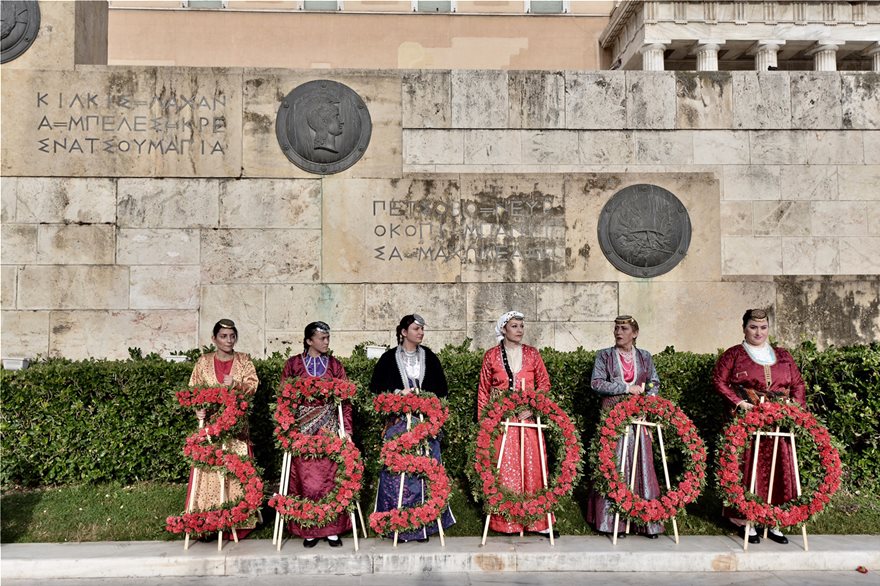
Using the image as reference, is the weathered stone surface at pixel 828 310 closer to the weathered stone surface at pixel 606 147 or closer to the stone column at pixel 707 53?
the weathered stone surface at pixel 606 147

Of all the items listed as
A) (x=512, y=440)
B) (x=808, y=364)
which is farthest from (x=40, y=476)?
(x=808, y=364)

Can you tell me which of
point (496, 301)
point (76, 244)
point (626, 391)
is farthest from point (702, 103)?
point (76, 244)

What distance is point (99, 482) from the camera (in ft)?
27.7

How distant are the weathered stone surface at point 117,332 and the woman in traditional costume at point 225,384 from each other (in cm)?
350

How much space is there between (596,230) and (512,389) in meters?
4.38

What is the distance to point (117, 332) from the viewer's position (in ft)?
34.6

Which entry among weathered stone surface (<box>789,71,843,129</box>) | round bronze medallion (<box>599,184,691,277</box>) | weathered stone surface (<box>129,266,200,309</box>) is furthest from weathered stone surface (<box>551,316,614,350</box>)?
weathered stone surface (<box>129,266,200,309</box>)

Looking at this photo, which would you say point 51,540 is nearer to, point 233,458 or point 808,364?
point 233,458

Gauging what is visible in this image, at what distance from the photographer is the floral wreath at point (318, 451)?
6.73 metres

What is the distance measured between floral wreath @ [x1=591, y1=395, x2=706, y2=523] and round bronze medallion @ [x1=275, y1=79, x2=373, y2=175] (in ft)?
18.2

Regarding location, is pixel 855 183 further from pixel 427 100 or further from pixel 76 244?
pixel 76 244

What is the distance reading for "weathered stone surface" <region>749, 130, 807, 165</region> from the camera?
36.9 ft

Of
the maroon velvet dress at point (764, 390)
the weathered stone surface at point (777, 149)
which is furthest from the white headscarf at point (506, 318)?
the weathered stone surface at point (777, 149)

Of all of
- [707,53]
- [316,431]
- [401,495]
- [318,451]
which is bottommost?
[401,495]
